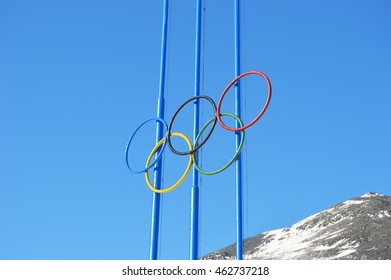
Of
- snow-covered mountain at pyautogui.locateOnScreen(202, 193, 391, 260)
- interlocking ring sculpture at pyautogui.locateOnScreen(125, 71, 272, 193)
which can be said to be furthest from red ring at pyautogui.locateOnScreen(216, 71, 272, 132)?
snow-covered mountain at pyautogui.locateOnScreen(202, 193, 391, 260)

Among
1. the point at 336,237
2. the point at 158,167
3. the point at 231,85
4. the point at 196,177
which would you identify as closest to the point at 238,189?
the point at 196,177

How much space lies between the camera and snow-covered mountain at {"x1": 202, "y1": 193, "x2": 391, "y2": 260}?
201 ft

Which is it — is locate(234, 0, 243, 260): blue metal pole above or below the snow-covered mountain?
below

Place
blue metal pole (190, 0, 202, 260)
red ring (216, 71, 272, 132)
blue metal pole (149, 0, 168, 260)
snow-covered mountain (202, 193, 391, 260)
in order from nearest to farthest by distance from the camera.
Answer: red ring (216, 71, 272, 132) → blue metal pole (190, 0, 202, 260) → blue metal pole (149, 0, 168, 260) → snow-covered mountain (202, 193, 391, 260)

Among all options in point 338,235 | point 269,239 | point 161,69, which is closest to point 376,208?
point 338,235

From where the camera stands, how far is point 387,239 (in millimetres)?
60562

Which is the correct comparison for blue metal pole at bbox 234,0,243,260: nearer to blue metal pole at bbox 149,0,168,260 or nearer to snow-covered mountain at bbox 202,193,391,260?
blue metal pole at bbox 149,0,168,260

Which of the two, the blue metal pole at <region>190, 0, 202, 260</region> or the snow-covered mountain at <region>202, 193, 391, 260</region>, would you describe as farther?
the snow-covered mountain at <region>202, 193, 391, 260</region>

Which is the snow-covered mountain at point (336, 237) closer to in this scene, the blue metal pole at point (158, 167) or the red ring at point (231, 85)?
the blue metal pole at point (158, 167)

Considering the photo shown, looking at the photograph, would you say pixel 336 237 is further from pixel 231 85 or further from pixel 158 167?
pixel 231 85

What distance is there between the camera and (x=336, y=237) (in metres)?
69.3

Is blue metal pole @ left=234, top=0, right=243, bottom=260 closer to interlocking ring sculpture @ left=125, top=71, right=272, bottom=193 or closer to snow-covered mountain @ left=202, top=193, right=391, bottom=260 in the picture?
interlocking ring sculpture @ left=125, top=71, right=272, bottom=193

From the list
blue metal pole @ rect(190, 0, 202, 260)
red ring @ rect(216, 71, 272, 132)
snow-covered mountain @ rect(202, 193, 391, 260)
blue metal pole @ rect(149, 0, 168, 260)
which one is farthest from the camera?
snow-covered mountain @ rect(202, 193, 391, 260)
